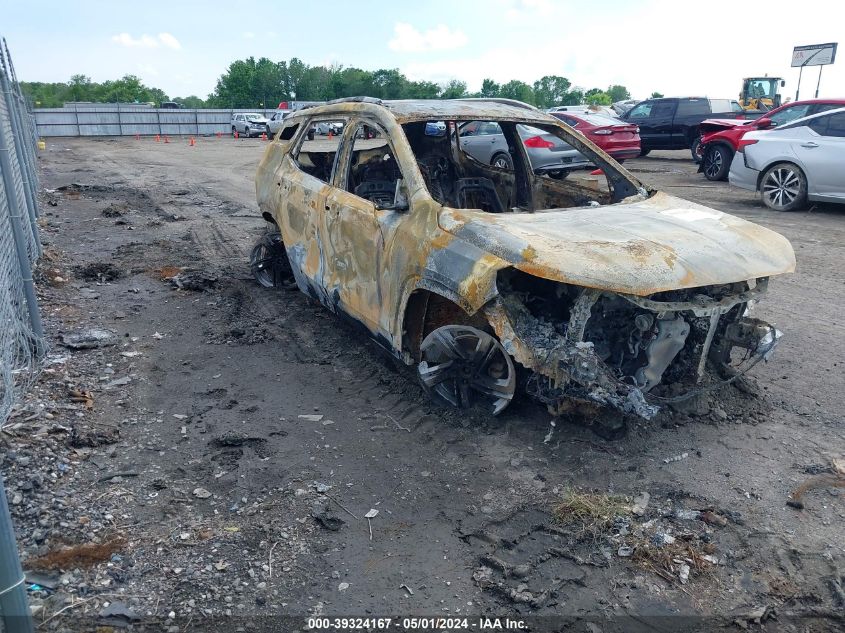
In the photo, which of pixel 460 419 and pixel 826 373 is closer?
pixel 460 419

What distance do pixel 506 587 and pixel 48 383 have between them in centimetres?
363

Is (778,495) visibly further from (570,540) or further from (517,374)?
(517,374)

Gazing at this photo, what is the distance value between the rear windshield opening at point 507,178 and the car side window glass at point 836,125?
21.4ft

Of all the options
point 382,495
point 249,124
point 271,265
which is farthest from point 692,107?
point 249,124

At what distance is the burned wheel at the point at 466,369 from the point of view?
3.95 m

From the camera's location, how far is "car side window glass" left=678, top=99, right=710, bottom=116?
731 inches

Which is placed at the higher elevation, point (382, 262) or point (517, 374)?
point (382, 262)

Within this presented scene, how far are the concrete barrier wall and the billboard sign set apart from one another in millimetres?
27791

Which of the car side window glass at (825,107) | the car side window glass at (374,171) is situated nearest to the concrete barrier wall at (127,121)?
the car side window glass at (825,107)

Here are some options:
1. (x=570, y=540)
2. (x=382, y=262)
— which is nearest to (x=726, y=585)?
(x=570, y=540)

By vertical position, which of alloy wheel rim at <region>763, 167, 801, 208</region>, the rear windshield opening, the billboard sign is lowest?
alloy wheel rim at <region>763, 167, 801, 208</region>

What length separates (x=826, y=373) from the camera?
4875 mm

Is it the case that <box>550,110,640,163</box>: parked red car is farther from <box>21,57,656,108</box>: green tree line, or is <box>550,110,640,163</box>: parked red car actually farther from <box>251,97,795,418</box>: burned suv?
<box>21,57,656,108</box>: green tree line

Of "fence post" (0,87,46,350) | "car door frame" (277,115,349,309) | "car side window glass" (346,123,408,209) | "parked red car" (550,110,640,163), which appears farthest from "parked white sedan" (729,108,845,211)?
"fence post" (0,87,46,350)
